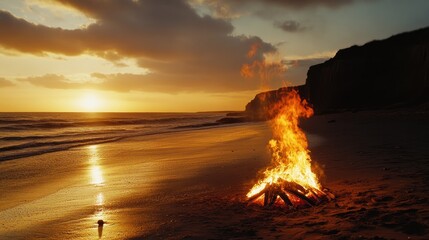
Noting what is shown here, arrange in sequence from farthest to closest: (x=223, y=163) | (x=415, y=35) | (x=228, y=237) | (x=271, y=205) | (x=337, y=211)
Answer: (x=415, y=35)
(x=223, y=163)
(x=271, y=205)
(x=337, y=211)
(x=228, y=237)

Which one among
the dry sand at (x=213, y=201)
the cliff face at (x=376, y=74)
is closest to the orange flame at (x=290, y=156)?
the dry sand at (x=213, y=201)

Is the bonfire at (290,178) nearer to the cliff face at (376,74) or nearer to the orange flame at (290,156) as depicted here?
the orange flame at (290,156)

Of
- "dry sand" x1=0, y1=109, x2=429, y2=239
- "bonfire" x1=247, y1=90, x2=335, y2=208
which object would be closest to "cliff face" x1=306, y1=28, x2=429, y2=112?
"dry sand" x1=0, y1=109, x2=429, y2=239

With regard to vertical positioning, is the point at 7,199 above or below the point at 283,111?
below

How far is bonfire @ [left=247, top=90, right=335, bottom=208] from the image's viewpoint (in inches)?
303

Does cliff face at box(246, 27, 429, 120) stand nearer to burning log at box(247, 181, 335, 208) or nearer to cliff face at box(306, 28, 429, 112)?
cliff face at box(306, 28, 429, 112)

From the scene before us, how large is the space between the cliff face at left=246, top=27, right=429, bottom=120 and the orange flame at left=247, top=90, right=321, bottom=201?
1403 inches

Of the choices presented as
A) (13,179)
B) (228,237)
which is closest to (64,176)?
(13,179)

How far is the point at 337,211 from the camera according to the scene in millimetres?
6824

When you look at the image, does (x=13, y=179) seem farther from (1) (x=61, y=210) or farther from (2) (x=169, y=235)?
(2) (x=169, y=235)

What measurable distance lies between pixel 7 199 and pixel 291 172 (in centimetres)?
826

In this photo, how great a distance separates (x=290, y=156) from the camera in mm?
9031

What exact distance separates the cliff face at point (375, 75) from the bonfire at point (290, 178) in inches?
1415

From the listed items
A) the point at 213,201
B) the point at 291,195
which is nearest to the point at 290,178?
the point at 291,195
